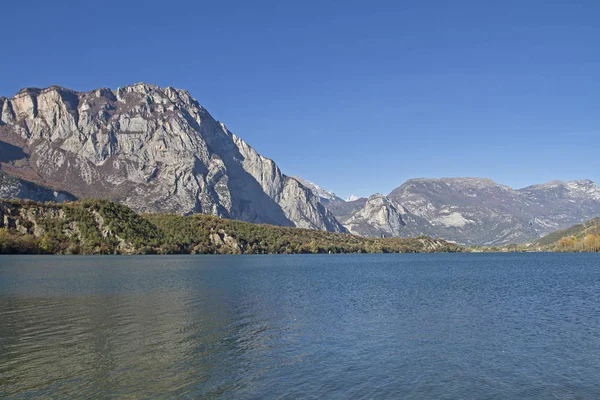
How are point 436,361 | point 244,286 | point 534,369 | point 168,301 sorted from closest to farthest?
1. point 534,369
2. point 436,361
3. point 168,301
4. point 244,286

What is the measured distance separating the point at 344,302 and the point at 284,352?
96.1 ft

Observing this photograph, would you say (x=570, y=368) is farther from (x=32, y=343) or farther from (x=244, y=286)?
(x=244, y=286)

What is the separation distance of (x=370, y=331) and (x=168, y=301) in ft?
103

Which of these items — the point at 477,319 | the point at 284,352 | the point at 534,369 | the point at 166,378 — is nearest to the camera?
the point at 166,378

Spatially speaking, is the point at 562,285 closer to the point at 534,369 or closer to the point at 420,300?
the point at 420,300

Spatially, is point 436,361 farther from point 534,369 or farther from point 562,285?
point 562,285

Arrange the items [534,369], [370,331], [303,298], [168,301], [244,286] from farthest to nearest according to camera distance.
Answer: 1. [244,286]
2. [303,298]
3. [168,301]
4. [370,331]
5. [534,369]

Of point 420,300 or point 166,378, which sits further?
point 420,300

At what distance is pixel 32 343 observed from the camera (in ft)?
122

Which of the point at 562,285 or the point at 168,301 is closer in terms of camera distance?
the point at 168,301

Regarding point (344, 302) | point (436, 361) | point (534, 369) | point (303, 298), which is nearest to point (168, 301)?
point (303, 298)

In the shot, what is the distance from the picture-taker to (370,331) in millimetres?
43781

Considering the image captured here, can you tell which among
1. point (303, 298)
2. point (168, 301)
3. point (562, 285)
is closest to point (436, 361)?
point (303, 298)

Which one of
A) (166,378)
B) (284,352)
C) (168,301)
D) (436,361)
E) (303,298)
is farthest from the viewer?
(303,298)
